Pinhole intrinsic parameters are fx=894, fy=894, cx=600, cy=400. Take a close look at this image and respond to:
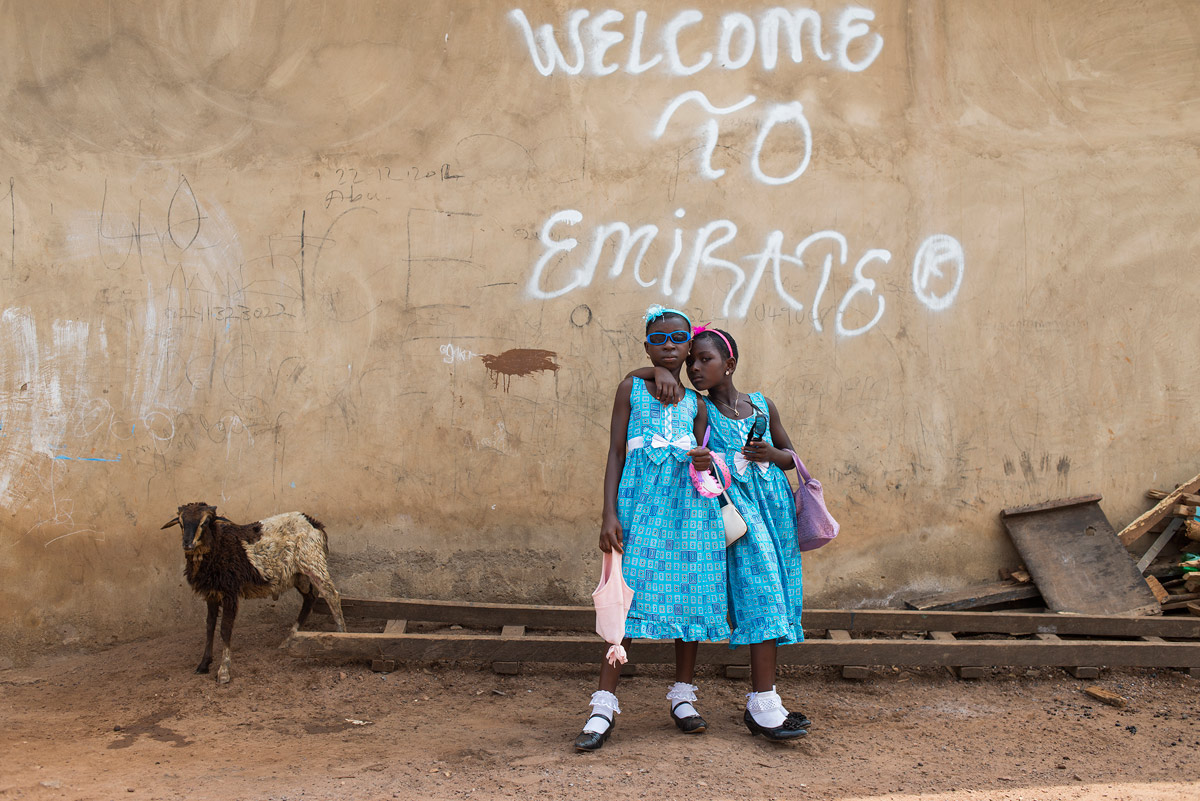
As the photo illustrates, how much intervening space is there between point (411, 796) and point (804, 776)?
136 cm

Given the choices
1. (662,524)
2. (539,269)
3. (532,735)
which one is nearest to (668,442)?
(662,524)

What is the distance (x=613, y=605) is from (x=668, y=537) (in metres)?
0.33

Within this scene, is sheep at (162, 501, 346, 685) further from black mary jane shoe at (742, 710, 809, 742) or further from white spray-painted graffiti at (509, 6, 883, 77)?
white spray-painted graffiti at (509, 6, 883, 77)

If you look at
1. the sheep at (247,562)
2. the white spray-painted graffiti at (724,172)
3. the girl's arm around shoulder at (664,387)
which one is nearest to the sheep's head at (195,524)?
the sheep at (247,562)

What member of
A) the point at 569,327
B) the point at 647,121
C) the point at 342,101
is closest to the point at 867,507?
the point at 569,327

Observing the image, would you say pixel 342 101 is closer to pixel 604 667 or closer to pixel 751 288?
pixel 751 288

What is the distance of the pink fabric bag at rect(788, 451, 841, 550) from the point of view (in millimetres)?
3596

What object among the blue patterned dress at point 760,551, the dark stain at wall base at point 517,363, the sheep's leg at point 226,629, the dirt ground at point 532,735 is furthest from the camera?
the dark stain at wall base at point 517,363

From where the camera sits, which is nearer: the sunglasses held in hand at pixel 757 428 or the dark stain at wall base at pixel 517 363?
the sunglasses held in hand at pixel 757 428

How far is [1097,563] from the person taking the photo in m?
4.60

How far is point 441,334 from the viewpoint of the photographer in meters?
4.71

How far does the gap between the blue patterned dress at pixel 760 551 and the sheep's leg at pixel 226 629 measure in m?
2.25

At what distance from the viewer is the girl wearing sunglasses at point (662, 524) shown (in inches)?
131

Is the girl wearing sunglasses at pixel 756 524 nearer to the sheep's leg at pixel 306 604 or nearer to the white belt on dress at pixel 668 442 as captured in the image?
the white belt on dress at pixel 668 442
